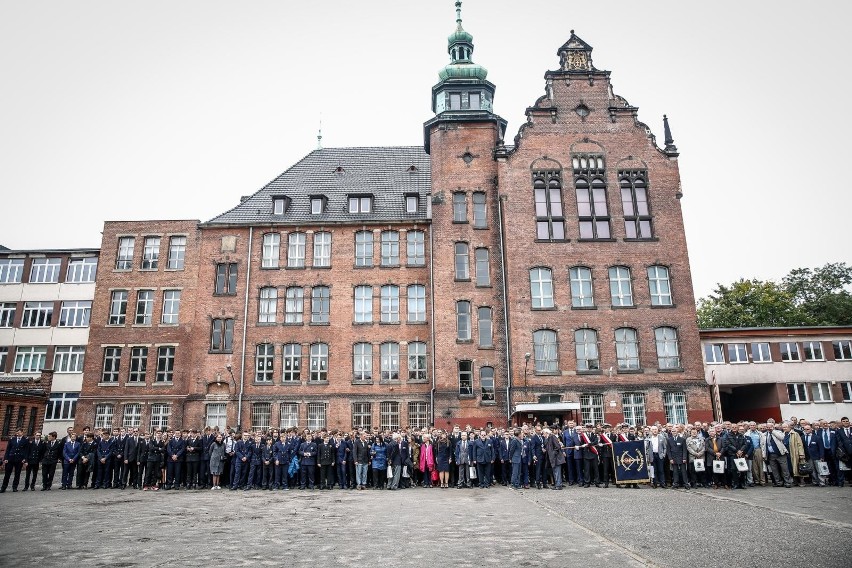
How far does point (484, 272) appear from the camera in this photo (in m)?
34.4

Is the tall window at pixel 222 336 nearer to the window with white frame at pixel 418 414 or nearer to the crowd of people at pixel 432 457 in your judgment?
the window with white frame at pixel 418 414

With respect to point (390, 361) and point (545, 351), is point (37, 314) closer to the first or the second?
point (390, 361)

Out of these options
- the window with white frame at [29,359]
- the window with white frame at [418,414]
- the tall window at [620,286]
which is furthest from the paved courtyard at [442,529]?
the window with white frame at [29,359]

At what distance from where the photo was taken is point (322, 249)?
36.2 meters

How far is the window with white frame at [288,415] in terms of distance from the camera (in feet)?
110

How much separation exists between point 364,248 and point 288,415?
10.5 m

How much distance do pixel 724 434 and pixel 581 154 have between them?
20.2 m

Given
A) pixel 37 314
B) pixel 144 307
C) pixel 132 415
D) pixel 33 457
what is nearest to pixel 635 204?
pixel 144 307

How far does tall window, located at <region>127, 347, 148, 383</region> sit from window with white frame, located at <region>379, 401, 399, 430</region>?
13826 millimetres

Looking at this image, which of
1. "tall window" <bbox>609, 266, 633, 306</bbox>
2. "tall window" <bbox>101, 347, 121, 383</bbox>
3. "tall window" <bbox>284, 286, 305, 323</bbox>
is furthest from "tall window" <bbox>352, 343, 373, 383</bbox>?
"tall window" <bbox>609, 266, 633, 306</bbox>

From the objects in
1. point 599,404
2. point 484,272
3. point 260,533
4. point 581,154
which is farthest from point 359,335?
point 260,533

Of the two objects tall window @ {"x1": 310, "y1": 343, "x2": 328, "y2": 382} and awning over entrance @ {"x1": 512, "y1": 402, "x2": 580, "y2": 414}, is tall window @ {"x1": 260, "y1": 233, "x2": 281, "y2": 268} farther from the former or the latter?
awning over entrance @ {"x1": 512, "y1": 402, "x2": 580, "y2": 414}

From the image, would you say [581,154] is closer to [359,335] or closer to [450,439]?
[359,335]

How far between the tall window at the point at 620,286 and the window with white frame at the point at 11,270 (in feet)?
124
